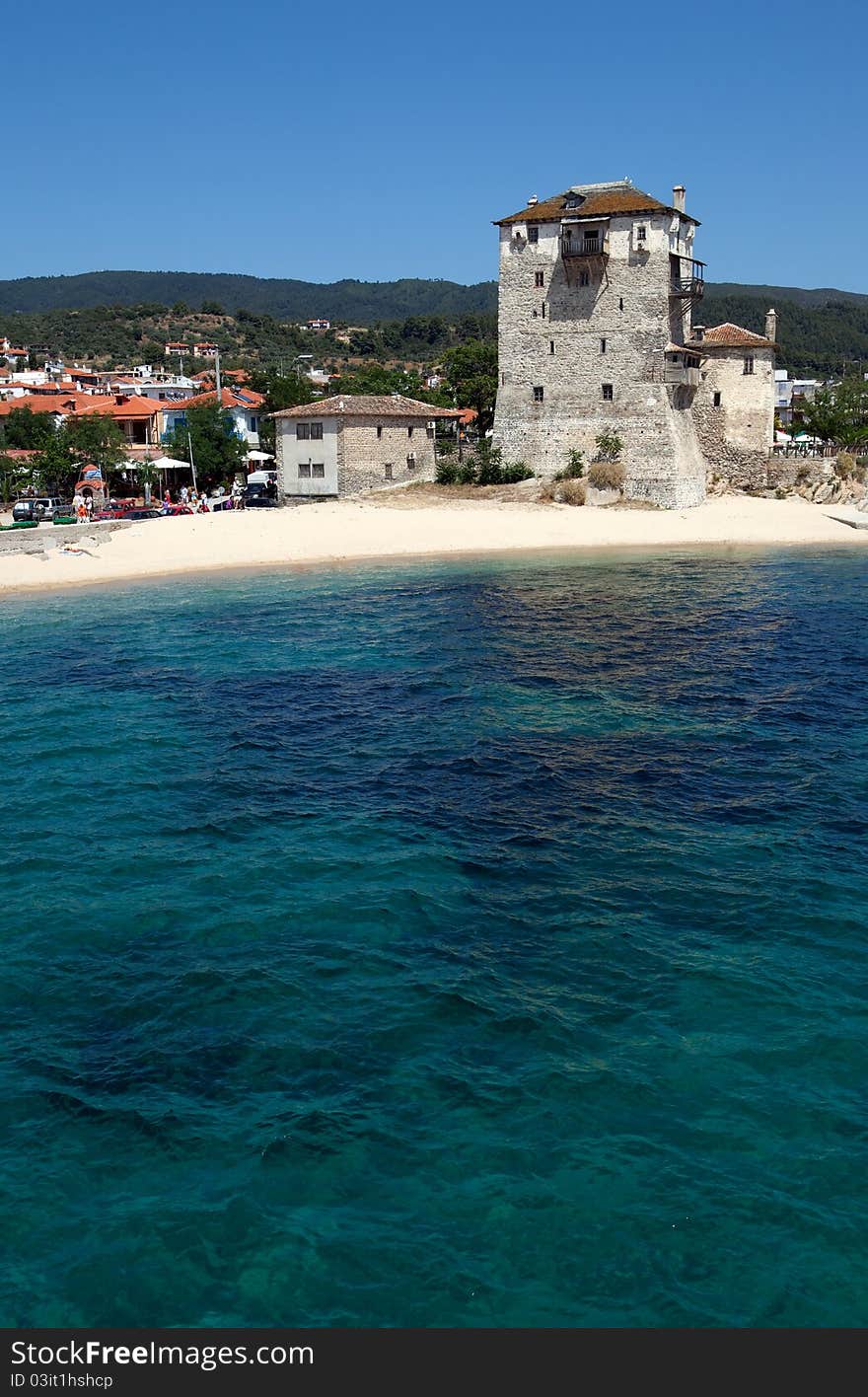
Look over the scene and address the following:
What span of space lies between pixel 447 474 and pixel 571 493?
243 inches

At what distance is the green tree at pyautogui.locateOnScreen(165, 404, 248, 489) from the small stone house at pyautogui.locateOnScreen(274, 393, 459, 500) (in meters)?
7.21

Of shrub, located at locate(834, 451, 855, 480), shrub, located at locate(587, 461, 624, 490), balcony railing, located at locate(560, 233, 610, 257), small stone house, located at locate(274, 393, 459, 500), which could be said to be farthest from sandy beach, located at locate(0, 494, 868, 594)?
balcony railing, located at locate(560, 233, 610, 257)

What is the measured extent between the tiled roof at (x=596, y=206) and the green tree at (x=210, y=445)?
18.5 meters

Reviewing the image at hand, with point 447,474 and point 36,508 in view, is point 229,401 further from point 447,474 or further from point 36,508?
point 36,508

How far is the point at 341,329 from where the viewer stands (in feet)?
634

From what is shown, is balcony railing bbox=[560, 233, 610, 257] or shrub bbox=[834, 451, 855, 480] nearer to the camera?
balcony railing bbox=[560, 233, 610, 257]

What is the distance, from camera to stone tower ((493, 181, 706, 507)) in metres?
54.2

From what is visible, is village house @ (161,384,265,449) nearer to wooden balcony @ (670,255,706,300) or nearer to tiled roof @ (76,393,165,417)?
tiled roof @ (76,393,165,417)

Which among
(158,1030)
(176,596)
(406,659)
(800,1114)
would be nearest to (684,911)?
(800,1114)

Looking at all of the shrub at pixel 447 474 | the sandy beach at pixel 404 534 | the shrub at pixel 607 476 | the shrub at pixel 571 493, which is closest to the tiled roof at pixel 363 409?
the shrub at pixel 447 474

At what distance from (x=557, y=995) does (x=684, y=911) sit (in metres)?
2.85

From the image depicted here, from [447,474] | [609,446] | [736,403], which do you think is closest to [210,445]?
[447,474]

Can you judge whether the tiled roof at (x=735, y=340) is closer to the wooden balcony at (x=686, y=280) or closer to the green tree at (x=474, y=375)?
the wooden balcony at (x=686, y=280)

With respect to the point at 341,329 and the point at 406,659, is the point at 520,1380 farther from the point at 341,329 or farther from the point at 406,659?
the point at 341,329
